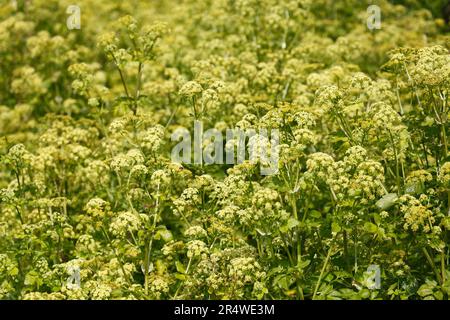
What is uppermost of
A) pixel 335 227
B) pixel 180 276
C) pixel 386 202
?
pixel 386 202

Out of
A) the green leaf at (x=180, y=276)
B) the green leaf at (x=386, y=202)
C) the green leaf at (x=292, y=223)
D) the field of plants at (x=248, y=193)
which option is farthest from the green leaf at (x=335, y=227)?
the green leaf at (x=180, y=276)

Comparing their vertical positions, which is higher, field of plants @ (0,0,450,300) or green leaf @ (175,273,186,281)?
field of plants @ (0,0,450,300)

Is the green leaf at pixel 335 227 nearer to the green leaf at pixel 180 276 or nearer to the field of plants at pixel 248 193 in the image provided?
the field of plants at pixel 248 193

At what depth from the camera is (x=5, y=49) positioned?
35.9 feet

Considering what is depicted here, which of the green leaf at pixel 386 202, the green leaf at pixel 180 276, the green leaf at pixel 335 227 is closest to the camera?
the green leaf at pixel 335 227

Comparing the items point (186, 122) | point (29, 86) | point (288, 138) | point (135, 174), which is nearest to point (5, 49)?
point (29, 86)

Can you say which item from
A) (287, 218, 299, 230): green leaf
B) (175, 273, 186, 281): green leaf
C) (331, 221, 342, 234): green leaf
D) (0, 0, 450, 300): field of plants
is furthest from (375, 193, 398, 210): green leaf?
(175, 273, 186, 281): green leaf

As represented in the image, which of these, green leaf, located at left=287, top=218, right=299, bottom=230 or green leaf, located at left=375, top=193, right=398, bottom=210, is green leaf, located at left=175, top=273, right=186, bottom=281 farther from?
green leaf, located at left=375, top=193, right=398, bottom=210

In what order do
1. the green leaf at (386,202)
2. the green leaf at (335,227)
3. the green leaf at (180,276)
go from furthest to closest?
the green leaf at (386,202)
the green leaf at (180,276)
the green leaf at (335,227)

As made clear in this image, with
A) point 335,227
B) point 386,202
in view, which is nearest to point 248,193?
point 335,227

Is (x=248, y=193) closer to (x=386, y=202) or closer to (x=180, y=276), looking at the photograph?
(x=180, y=276)
